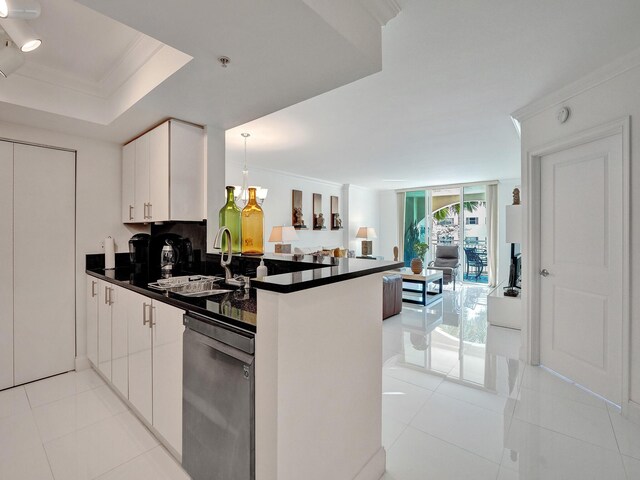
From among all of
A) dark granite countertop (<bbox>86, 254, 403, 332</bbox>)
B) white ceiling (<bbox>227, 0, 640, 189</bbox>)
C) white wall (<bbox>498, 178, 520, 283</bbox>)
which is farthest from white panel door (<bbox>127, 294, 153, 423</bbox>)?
white wall (<bbox>498, 178, 520, 283</bbox>)

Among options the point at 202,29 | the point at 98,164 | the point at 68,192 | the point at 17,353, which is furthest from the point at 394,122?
the point at 17,353

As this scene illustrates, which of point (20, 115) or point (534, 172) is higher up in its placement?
point (20, 115)

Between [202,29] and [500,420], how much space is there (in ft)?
9.37

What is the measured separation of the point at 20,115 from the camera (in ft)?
7.84

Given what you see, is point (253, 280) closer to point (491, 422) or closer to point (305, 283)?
point (305, 283)

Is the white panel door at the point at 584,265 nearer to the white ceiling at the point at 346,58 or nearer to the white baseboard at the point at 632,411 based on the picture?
the white baseboard at the point at 632,411

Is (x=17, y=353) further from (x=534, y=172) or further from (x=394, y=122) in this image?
(x=534, y=172)

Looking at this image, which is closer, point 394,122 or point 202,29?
point 202,29

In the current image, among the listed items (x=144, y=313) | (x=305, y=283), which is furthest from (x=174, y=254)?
(x=305, y=283)

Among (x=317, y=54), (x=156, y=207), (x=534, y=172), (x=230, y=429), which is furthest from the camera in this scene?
(x=534, y=172)

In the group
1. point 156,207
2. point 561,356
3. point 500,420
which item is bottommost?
point 500,420

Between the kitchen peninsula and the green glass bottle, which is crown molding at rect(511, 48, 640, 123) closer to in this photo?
the kitchen peninsula

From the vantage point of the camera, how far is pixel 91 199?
297cm

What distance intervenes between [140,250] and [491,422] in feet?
10.6
